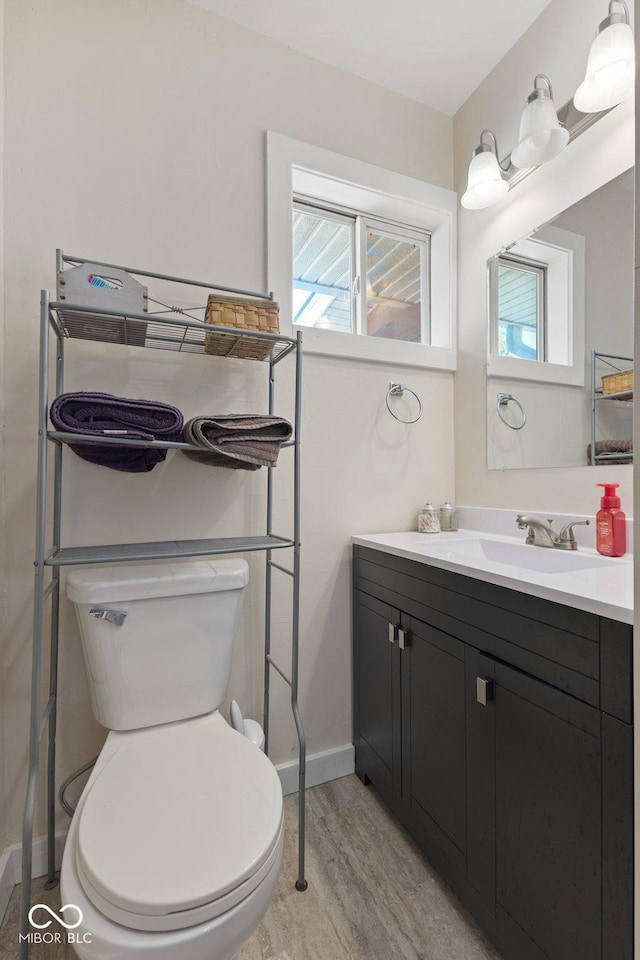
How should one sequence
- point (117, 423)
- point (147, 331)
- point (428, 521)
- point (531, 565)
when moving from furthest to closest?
point (428, 521) → point (531, 565) → point (147, 331) → point (117, 423)

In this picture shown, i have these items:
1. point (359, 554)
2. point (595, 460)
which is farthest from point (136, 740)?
point (595, 460)

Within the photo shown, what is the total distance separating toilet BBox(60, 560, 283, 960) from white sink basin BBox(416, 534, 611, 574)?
2.04 feet

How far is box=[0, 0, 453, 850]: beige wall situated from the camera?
4.07 ft

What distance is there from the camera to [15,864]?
119 centimetres

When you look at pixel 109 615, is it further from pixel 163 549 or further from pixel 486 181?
pixel 486 181

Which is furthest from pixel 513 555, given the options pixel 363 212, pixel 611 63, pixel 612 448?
pixel 363 212

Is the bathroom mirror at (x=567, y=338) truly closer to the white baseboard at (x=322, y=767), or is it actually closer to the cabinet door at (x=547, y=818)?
the cabinet door at (x=547, y=818)

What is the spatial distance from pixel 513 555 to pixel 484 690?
56 cm

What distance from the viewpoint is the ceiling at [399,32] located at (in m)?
1.48

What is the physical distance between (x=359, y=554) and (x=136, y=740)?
88cm

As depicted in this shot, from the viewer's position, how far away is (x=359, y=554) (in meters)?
1.63

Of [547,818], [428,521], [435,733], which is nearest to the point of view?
[547,818]

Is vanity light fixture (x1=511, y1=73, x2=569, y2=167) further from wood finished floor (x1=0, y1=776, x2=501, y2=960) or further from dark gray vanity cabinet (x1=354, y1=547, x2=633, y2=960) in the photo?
wood finished floor (x1=0, y1=776, x2=501, y2=960)

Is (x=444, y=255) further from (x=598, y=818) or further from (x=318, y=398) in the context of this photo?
(x=598, y=818)
